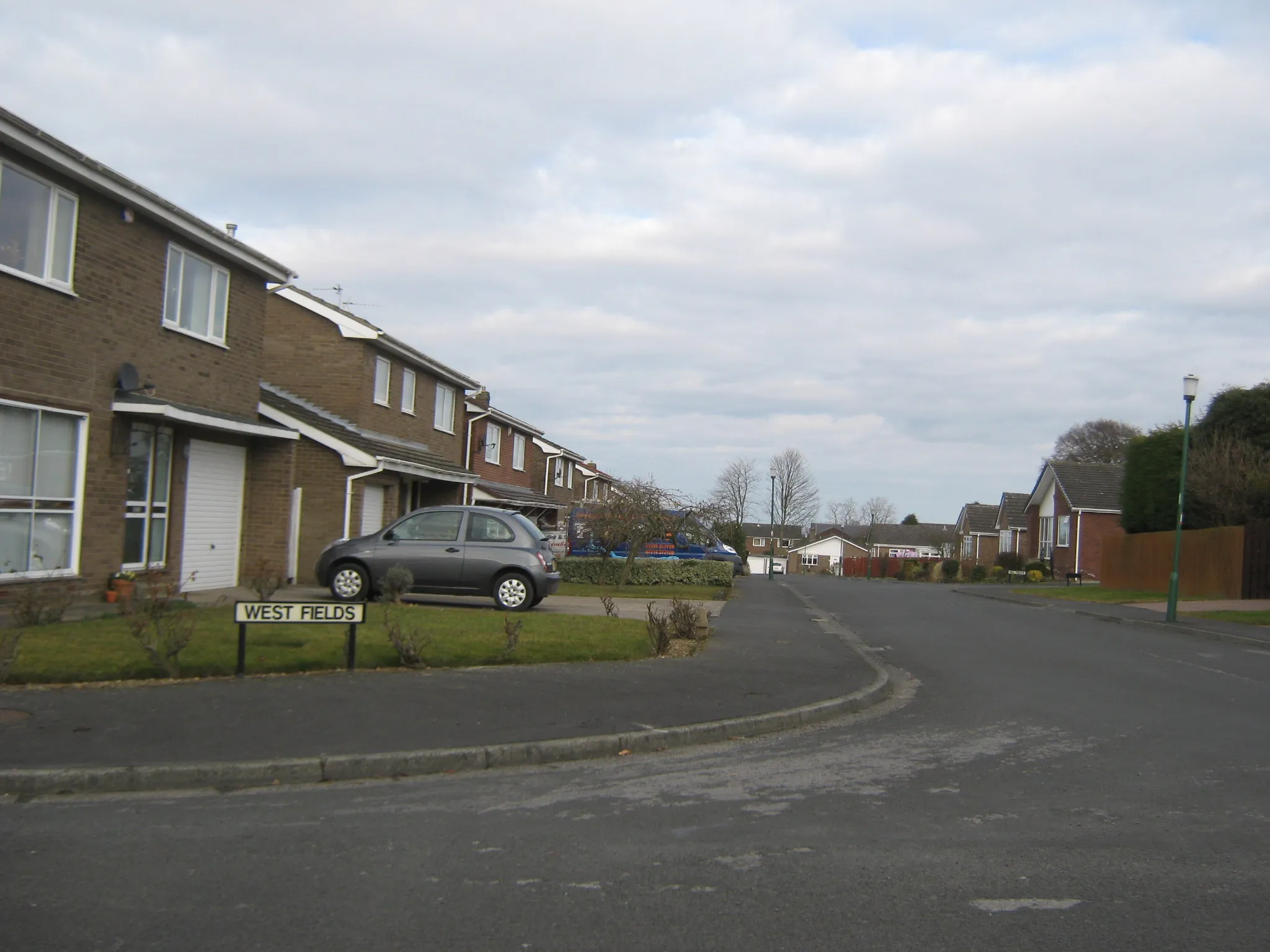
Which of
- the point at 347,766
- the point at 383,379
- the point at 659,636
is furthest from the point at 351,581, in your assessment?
the point at 347,766

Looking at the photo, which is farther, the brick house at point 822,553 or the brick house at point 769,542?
the brick house at point 822,553

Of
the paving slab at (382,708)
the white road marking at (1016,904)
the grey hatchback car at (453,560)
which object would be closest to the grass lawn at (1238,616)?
the paving slab at (382,708)

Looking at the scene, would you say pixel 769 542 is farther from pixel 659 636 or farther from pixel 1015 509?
pixel 659 636

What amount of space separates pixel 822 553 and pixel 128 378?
105 metres

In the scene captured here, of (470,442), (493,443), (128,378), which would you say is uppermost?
(493,443)

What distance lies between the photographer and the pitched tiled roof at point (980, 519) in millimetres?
79312

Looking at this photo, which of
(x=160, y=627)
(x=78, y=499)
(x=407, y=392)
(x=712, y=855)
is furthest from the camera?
(x=407, y=392)

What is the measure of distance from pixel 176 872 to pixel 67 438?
10467mm

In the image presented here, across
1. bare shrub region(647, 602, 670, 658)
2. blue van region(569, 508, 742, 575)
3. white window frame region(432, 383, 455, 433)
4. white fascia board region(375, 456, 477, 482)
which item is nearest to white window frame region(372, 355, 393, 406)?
white fascia board region(375, 456, 477, 482)

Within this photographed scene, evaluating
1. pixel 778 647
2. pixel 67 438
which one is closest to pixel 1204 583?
pixel 778 647

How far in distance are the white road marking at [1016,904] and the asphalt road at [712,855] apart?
0.04ft

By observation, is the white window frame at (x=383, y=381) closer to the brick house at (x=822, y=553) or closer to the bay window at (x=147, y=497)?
the bay window at (x=147, y=497)

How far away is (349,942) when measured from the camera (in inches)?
173

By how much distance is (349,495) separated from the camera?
20.9 meters
